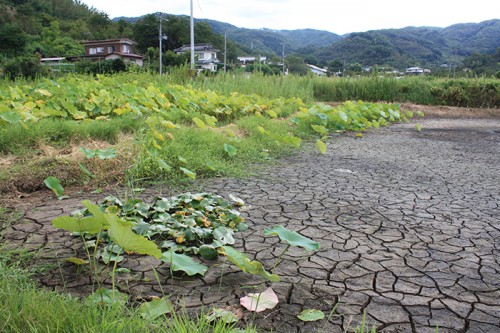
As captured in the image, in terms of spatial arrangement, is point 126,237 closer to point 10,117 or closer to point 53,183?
point 53,183

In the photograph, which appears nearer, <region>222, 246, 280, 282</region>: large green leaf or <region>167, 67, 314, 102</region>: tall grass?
<region>222, 246, 280, 282</region>: large green leaf

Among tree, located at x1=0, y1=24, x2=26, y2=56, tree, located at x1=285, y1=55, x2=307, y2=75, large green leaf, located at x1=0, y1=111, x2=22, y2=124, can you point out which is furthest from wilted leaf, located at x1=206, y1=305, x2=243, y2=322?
tree, located at x1=0, y1=24, x2=26, y2=56

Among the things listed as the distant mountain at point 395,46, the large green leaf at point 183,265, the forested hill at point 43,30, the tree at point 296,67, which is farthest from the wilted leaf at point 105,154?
the distant mountain at point 395,46

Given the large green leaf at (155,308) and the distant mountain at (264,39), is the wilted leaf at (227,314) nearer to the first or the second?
the large green leaf at (155,308)

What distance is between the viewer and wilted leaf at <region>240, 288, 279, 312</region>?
1.55 m

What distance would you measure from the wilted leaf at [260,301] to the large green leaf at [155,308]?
0.28 m

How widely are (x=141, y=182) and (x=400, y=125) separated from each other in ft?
20.5

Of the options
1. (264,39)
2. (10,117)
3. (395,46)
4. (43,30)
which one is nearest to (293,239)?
(10,117)

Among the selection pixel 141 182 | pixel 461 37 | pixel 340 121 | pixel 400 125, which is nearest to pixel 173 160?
pixel 141 182

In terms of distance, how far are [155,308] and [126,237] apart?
0.87 feet

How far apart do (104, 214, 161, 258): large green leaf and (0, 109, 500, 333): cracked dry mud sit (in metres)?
0.28

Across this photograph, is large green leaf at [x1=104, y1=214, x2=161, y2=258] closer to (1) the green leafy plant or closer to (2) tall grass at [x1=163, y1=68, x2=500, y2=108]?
(1) the green leafy plant

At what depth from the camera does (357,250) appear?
2.16 metres

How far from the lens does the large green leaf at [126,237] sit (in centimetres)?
136
